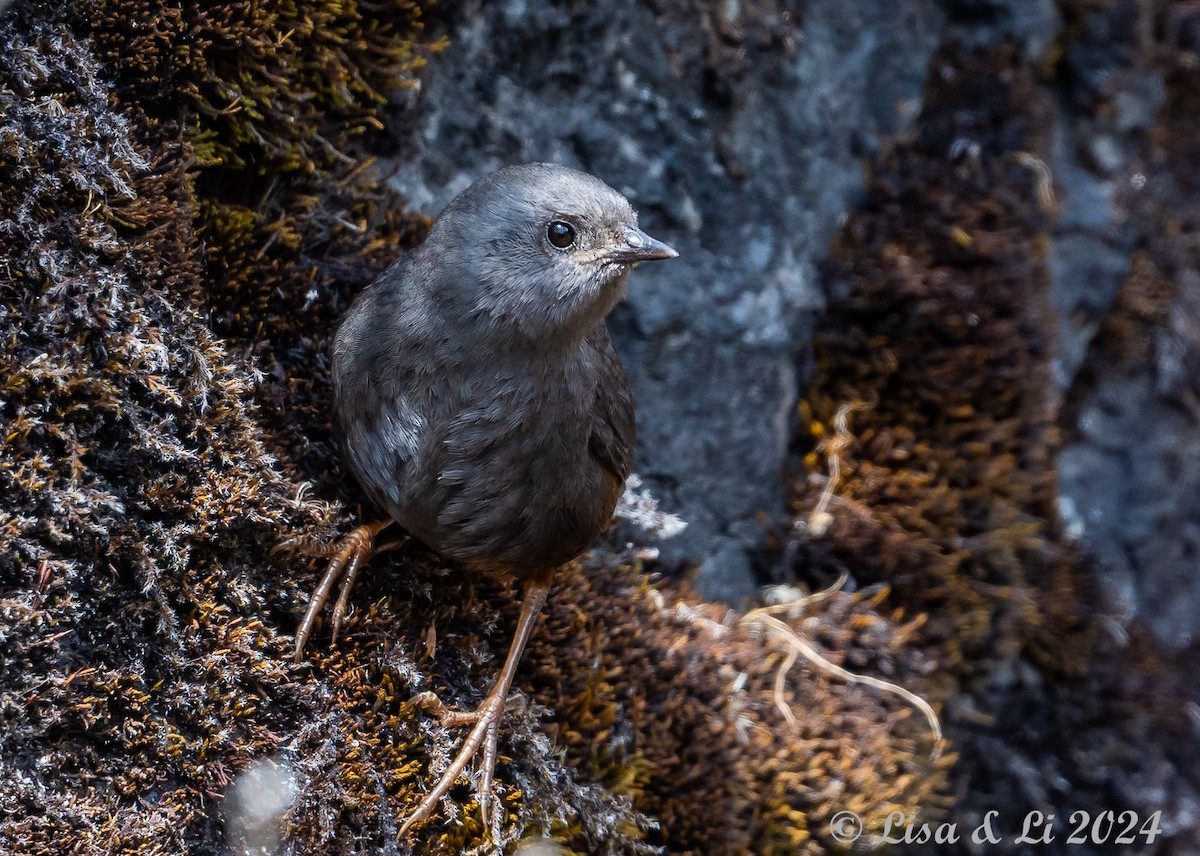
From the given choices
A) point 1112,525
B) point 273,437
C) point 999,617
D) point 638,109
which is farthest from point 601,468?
point 1112,525

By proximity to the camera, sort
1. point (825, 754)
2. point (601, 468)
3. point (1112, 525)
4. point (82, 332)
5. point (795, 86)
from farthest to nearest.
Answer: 1. point (1112, 525)
2. point (795, 86)
3. point (825, 754)
4. point (601, 468)
5. point (82, 332)

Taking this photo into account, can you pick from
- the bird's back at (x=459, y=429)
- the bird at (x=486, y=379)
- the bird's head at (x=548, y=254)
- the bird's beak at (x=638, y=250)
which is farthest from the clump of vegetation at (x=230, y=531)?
the bird's beak at (x=638, y=250)

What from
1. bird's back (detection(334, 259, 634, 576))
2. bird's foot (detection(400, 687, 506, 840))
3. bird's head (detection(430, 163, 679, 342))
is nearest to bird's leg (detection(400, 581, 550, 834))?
bird's foot (detection(400, 687, 506, 840))

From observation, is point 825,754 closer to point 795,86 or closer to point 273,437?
point 273,437

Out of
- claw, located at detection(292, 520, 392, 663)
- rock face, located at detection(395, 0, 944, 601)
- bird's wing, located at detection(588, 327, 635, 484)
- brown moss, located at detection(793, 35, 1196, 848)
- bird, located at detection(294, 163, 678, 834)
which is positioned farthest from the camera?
brown moss, located at detection(793, 35, 1196, 848)

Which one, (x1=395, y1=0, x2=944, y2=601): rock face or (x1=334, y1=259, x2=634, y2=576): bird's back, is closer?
(x1=334, y1=259, x2=634, y2=576): bird's back

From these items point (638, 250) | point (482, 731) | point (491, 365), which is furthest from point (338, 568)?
point (638, 250)

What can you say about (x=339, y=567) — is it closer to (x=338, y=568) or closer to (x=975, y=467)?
(x=338, y=568)

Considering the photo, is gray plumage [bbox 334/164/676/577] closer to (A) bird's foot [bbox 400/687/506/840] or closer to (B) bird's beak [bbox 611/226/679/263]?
(B) bird's beak [bbox 611/226/679/263]

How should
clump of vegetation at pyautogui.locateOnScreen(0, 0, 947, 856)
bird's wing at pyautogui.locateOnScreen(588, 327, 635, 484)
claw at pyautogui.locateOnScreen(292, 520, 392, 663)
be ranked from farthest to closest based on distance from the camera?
bird's wing at pyautogui.locateOnScreen(588, 327, 635, 484), claw at pyautogui.locateOnScreen(292, 520, 392, 663), clump of vegetation at pyautogui.locateOnScreen(0, 0, 947, 856)
